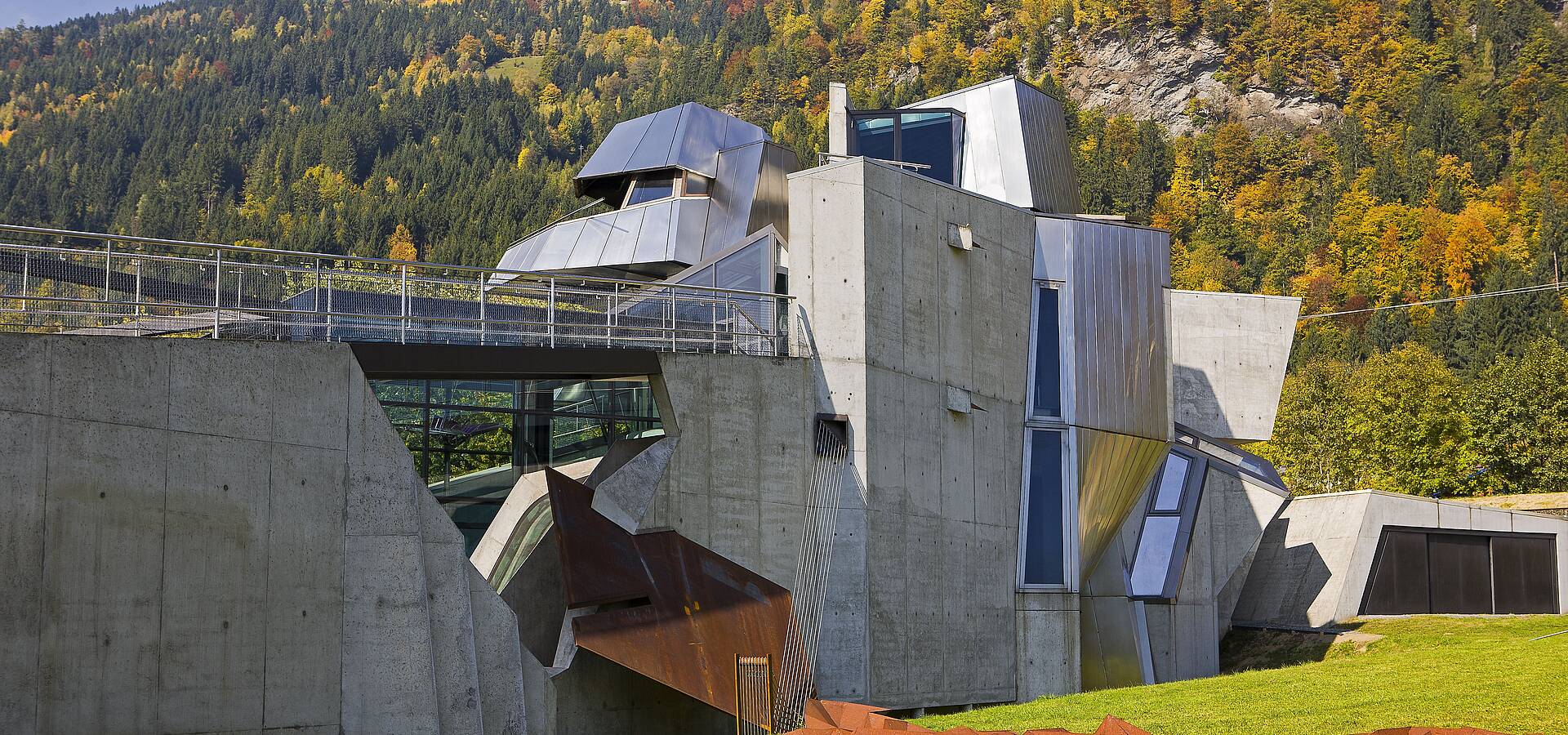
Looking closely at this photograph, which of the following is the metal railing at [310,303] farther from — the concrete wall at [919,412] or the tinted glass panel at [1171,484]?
the tinted glass panel at [1171,484]

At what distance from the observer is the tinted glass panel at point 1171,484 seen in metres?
31.1

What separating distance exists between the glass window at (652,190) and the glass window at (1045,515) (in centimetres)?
1091

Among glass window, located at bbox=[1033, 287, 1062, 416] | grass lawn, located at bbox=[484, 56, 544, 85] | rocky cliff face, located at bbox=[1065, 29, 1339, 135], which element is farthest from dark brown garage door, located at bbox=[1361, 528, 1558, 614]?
grass lawn, located at bbox=[484, 56, 544, 85]

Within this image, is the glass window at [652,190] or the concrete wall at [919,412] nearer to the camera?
the concrete wall at [919,412]

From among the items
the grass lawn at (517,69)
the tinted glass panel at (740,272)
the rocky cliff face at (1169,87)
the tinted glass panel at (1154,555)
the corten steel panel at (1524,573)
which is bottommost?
the corten steel panel at (1524,573)

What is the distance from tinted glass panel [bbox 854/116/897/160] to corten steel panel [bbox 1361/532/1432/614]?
58.4ft

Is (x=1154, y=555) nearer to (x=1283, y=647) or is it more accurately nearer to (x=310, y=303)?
(x=1283, y=647)

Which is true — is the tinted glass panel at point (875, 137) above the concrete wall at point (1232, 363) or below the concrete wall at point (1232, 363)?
above

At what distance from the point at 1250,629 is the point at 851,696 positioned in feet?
67.9

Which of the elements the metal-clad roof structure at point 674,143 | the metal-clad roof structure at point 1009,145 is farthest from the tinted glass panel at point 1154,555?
the metal-clad roof structure at point 674,143

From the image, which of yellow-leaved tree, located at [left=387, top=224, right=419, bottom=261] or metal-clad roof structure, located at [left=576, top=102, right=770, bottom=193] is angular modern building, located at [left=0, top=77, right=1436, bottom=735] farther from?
yellow-leaved tree, located at [left=387, top=224, right=419, bottom=261]

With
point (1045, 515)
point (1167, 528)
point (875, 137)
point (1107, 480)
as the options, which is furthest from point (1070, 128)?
point (1045, 515)

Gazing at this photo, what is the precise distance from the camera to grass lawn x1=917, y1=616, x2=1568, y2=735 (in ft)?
52.1

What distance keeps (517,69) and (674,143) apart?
168384mm
